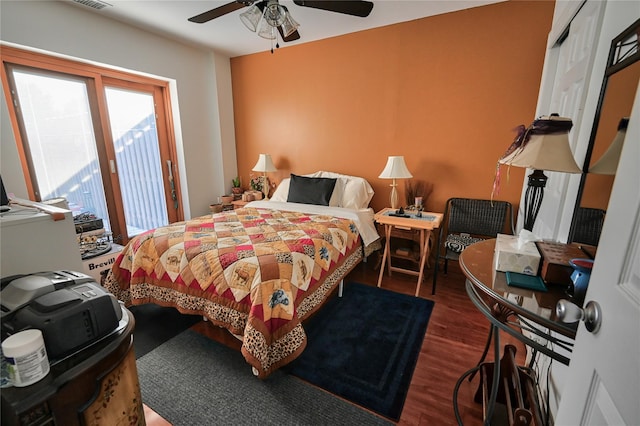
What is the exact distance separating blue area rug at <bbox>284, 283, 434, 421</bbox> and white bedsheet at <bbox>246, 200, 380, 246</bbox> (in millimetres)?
577

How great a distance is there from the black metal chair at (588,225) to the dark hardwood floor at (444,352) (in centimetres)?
98

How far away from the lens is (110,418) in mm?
743

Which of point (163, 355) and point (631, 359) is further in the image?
point (163, 355)

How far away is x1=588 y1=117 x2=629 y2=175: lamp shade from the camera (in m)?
0.96

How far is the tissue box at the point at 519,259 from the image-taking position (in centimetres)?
102

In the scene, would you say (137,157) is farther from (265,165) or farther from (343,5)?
(343,5)

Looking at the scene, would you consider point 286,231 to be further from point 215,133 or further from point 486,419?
point 215,133

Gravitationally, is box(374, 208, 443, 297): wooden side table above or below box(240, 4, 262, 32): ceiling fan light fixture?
below

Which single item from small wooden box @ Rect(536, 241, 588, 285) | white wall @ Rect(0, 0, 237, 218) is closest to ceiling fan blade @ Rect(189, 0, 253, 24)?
white wall @ Rect(0, 0, 237, 218)

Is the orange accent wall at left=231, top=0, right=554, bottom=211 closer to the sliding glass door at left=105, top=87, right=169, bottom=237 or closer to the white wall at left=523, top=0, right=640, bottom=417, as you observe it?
the white wall at left=523, top=0, right=640, bottom=417

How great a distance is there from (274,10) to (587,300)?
2177 millimetres

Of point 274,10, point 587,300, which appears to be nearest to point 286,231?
point 274,10

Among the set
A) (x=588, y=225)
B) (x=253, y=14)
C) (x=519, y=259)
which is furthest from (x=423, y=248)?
(x=253, y=14)

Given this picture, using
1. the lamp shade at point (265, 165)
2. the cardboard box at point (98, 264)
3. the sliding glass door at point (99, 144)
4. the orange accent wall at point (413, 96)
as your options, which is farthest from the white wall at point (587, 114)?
the sliding glass door at point (99, 144)
